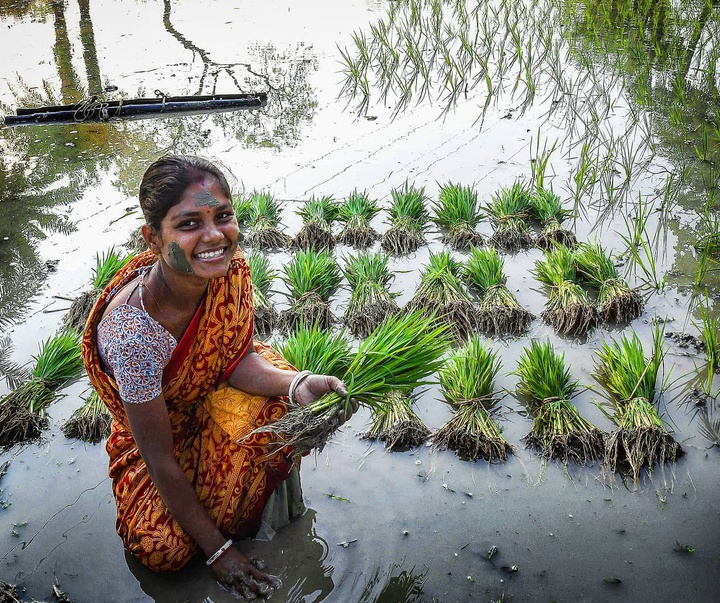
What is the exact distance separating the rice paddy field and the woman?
22cm

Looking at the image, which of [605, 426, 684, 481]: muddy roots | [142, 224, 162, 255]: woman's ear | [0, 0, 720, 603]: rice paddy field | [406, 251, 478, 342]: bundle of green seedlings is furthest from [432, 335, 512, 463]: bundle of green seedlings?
[142, 224, 162, 255]: woman's ear

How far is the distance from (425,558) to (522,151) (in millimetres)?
4047

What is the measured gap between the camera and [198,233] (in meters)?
2.17

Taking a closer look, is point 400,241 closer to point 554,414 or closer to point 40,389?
point 554,414

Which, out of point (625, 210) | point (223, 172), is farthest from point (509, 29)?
point (223, 172)

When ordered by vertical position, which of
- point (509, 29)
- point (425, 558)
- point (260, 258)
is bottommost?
point (425, 558)

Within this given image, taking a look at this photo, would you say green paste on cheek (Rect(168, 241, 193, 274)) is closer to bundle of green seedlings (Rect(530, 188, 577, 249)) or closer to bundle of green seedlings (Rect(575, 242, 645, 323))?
bundle of green seedlings (Rect(575, 242, 645, 323))

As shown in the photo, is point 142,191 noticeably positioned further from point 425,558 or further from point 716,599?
point 716,599

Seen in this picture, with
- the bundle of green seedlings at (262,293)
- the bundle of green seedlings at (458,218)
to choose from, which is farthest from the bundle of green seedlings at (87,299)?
the bundle of green seedlings at (458,218)

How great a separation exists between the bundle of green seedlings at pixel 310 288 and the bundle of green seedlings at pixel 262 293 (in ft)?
0.23

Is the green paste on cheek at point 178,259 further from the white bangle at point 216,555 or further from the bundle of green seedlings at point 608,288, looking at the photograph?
the bundle of green seedlings at point 608,288

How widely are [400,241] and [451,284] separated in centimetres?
80

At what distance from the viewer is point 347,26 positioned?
974 cm

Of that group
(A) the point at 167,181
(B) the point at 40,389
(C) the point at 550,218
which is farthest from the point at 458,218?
(A) the point at 167,181
